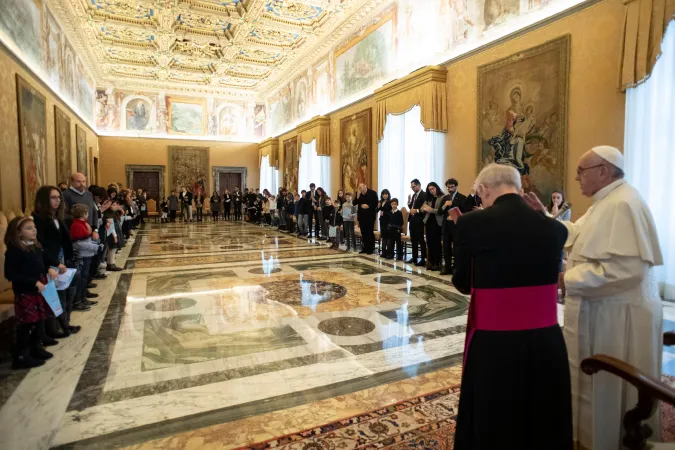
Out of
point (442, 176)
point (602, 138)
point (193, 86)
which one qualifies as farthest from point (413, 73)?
point (193, 86)

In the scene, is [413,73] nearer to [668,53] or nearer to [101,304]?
[668,53]

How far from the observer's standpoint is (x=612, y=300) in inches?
82.7

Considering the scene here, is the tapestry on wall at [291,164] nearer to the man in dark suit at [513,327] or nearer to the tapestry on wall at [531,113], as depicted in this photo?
the tapestry on wall at [531,113]

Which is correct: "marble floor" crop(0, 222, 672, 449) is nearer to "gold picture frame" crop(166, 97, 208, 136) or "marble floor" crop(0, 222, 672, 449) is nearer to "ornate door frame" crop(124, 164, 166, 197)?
"ornate door frame" crop(124, 164, 166, 197)

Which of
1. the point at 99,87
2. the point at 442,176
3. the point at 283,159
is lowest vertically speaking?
the point at 442,176

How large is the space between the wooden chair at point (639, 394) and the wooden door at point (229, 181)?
74.8ft

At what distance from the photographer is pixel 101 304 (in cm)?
547

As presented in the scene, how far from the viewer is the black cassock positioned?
5.50 ft

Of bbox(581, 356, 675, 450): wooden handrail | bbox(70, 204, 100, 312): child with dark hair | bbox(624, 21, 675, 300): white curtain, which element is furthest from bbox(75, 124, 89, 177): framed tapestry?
bbox(581, 356, 675, 450): wooden handrail

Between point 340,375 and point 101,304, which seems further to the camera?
point 101,304

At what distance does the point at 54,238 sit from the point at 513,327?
4.38 m

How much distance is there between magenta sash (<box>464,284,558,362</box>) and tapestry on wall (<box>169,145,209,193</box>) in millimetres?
21327

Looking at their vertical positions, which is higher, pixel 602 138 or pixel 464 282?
pixel 602 138

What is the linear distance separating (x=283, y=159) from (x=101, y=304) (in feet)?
48.7
